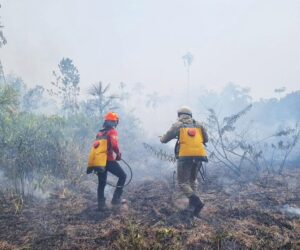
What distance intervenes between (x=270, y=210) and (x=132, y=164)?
12181mm

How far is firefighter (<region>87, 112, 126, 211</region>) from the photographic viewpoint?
5824 millimetres

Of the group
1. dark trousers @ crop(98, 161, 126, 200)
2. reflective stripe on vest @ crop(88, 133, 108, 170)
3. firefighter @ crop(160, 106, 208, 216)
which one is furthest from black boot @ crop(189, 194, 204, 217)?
reflective stripe on vest @ crop(88, 133, 108, 170)

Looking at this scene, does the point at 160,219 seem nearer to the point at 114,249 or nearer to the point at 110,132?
the point at 114,249

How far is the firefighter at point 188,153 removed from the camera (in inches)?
216

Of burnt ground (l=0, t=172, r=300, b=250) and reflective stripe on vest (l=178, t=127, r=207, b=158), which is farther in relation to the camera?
reflective stripe on vest (l=178, t=127, r=207, b=158)

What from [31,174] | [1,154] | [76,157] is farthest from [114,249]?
[76,157]

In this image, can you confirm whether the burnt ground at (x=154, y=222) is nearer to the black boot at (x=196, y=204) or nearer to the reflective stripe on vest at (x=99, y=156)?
the black boot at (x=196, y=204)

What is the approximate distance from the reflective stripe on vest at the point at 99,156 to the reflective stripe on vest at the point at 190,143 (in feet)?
5.08

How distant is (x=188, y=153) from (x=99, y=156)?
1802 millimetres

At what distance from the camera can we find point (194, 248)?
3889 mm

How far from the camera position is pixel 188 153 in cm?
553

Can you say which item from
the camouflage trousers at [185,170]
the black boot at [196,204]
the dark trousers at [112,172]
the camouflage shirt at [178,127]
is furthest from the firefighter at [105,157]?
the black boot at [196,204]

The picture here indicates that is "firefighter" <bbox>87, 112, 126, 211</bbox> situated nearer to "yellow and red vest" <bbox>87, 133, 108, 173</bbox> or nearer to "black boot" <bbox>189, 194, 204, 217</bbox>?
"yellow and red vest" <bbox>87, 133, 108, 173</bbox>

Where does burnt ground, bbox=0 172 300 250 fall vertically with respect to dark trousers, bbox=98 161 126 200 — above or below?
below
